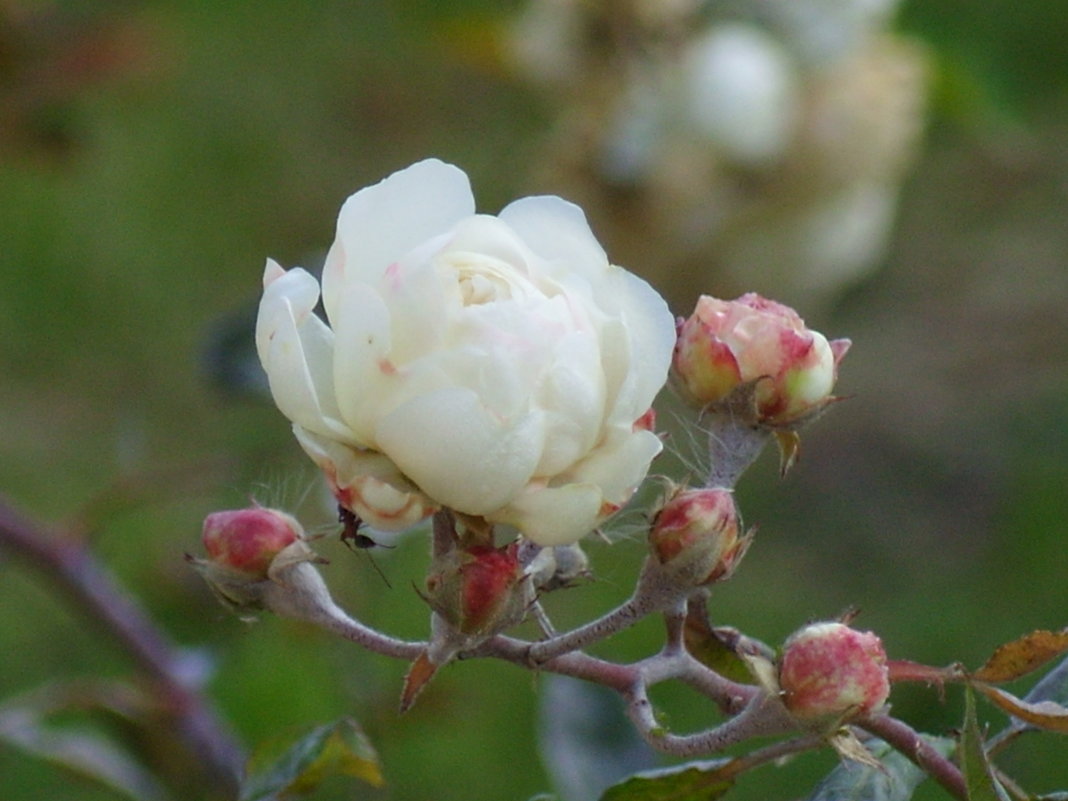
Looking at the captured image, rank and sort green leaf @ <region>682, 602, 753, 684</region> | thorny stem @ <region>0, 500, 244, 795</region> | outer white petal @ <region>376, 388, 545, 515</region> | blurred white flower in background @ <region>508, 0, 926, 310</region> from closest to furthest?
outer white petal @ <region>376, 388, 545, 515</region>
green leaf @ <region>682, 602, 753, 684</region>
thorny stem @ <region>0, 500, 244, 795</region>
blurred white flower in background @ <region>508, 0, 926, 310</region>

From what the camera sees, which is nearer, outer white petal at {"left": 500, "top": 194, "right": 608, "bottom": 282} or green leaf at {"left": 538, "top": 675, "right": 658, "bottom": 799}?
outer white petal at {"left": 500, "top": 194, "right": 608, "bottom": 282}

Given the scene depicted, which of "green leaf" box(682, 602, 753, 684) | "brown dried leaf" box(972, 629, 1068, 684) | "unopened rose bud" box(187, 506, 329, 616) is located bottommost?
"green leaf" box(682, 602, 753, 684)

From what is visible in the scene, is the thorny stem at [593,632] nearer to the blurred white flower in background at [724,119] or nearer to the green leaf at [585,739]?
the green leaf at [585,739]

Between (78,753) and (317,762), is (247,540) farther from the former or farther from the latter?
(78,753)

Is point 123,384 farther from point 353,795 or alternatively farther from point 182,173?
point 353,795

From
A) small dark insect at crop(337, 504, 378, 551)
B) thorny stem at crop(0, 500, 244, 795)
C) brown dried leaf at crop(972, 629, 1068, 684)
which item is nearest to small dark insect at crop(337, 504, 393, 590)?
small dark insect at crop(337, 504, 378, 551)

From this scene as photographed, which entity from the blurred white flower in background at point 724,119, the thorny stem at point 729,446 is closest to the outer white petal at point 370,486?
the thorny stem at point 729,446

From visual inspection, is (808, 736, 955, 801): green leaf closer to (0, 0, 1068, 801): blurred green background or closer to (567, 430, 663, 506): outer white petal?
(567, 430, 663, 506): outer white petal
